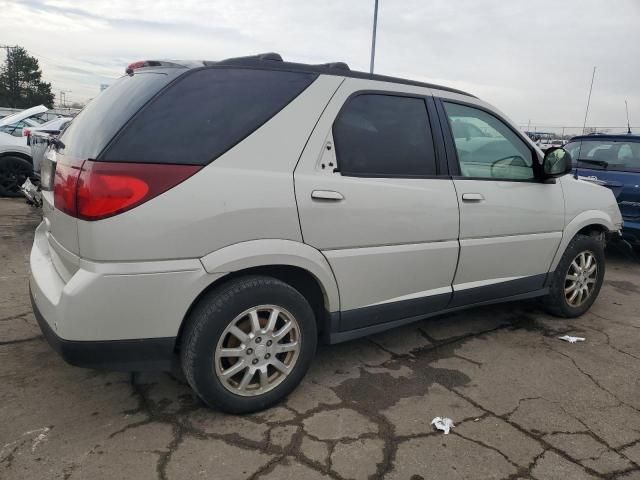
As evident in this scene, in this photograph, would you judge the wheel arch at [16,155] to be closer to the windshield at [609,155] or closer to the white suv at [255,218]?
the white suv at [255,218]

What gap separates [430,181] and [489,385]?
4.26 feet

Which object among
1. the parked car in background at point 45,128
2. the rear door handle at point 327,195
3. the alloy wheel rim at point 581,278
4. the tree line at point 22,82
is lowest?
the alloy wheel rim at point 581,278

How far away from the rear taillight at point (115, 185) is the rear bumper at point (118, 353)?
0.56 meters

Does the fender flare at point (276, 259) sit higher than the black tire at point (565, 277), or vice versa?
the fender flare at point (276, 259)

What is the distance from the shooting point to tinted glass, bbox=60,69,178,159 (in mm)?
2279

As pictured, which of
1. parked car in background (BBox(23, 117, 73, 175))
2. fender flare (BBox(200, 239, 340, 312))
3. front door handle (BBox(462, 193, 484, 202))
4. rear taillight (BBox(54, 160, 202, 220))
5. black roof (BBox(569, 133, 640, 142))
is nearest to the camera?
rear taillight (BBox(54, 160, 202, 220))

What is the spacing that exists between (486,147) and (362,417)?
6.62 ft

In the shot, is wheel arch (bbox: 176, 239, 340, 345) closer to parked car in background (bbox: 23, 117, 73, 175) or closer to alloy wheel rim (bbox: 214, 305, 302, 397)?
alloy wheel rim (bbox: 214, 305, 302, 397)

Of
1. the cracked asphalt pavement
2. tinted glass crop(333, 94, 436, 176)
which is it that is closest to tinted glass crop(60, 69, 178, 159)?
tinted glass crop(333, 94, 436, 176)

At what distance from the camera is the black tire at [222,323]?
2361mm

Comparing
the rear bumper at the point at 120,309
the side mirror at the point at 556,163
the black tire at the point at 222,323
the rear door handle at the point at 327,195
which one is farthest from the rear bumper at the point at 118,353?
the side mirror at the point at 556,163

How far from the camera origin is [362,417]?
2.69 metres

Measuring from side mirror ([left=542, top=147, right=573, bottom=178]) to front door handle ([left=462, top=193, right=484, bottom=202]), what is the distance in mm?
714

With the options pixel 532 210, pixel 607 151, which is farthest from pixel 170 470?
pixel 607 151
